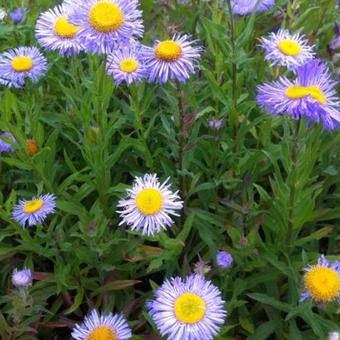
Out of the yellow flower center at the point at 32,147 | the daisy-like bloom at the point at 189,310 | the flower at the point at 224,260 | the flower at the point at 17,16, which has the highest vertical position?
the flower at the point at 17,16

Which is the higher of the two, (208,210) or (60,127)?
(60,127)

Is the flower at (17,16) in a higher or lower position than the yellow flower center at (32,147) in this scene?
higher

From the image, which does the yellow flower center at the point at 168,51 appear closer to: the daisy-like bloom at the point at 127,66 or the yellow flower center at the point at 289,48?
the daisy-like bloom at the point at 127,66

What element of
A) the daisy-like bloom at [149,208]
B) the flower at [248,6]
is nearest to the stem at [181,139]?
the daisy-like bloom at [149,208]

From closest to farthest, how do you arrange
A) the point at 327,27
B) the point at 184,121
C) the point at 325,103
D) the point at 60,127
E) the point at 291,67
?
the point at 325,103, the point at 184,121, the point at 291,67, the point at 60,127, the point at 327,27

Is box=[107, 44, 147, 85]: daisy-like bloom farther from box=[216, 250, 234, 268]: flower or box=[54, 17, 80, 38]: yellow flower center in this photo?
box=[216, 250, 234, 268]: flower

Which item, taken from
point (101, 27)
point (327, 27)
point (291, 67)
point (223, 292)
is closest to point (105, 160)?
point (101, 27)

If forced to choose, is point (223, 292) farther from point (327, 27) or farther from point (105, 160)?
point (327, 27)
